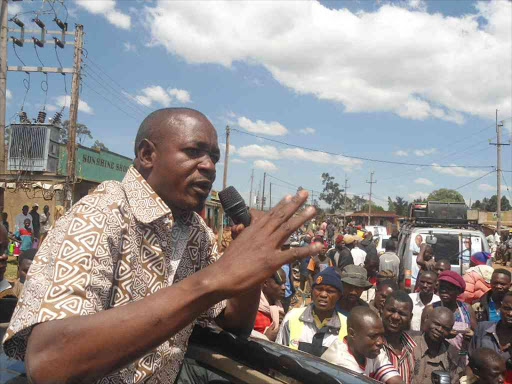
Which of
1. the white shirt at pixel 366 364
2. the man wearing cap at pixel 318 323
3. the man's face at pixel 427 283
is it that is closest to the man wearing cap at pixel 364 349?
the white shirt at pixel 366 364

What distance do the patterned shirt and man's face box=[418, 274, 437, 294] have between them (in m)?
4.47

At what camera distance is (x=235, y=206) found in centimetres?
165

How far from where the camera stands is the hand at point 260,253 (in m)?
1.13

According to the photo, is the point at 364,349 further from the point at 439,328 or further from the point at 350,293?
the point at 350,293

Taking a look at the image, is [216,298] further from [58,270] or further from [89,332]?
[58,270]

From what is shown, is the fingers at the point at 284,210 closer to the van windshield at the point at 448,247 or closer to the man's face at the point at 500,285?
the man's face at the point at 500,285

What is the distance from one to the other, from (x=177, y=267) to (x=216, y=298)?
1.87ft

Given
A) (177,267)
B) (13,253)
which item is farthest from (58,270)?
(13,253)

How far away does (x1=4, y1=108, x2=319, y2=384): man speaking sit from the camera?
106 centimetres

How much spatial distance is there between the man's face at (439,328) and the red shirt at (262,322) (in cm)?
163

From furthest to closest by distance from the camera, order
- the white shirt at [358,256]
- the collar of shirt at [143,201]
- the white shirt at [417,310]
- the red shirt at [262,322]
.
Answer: the white shirt at [358,256], the white shirt at [417,310], the red shirt at [262,322], the collar of shirt at [143,201]

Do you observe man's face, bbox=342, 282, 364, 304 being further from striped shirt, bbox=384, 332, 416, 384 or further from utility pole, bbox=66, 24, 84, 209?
utility pole, bbox=66, 24, 84, 209

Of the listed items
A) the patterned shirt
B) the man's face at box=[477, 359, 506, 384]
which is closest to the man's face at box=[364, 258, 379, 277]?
the man's face at box=[477, 359, 506, 384]

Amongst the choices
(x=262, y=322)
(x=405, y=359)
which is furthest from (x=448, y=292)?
(x=262, y=322)
